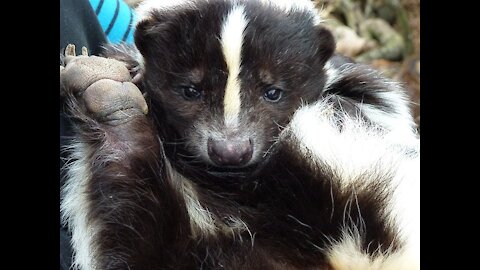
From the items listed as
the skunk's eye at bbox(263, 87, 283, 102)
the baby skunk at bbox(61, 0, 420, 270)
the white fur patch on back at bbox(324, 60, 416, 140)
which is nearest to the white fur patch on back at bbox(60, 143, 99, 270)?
the baby skunk at bbox(61, 0, 420, 270)

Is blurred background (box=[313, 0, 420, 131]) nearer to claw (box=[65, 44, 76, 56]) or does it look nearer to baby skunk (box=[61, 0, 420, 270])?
baby skunk (box=[61, 0, 420, 270])

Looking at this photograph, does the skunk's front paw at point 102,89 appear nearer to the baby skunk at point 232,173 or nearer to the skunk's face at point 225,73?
the baby skunk at point 232,173

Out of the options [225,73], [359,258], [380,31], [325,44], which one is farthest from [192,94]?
[380,31]

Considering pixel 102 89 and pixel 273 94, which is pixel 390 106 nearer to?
pixel 273 94

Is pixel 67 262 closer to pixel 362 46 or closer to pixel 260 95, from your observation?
pixel 260 95

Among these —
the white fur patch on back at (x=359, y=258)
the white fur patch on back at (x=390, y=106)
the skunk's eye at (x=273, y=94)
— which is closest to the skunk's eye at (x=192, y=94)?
the skunk's eye at (x=273, y=94)
